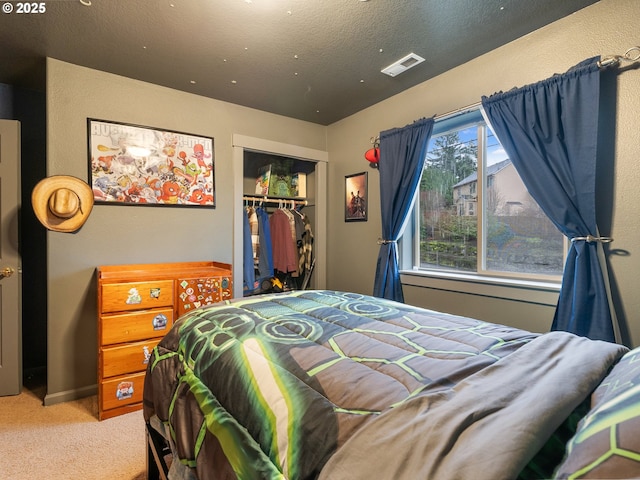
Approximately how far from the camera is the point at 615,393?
22.8 inches

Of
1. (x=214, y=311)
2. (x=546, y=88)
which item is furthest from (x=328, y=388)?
(x=546, y=88)

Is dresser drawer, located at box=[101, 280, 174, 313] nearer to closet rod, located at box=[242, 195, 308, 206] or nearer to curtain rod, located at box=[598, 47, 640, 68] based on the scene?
closet rod, located at box=[242, 195, 308, 206]

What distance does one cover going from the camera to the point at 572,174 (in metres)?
1.73

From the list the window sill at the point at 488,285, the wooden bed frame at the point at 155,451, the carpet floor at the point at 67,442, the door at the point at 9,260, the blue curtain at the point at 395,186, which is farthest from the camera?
the blue curtain at the point at 395,186

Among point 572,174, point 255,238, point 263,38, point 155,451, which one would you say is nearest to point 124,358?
point 155,451

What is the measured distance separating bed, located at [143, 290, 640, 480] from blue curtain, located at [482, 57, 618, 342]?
Answer: 2.68ft

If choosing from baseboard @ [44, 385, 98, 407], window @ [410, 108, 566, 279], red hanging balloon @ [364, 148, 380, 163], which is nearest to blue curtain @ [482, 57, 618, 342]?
window @ [410, 108, 566, 279]

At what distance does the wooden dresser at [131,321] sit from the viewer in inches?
78.9

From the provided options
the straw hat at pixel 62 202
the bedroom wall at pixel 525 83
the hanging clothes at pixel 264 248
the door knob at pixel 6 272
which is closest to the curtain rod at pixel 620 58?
the bedroom wall at pixel 525 83

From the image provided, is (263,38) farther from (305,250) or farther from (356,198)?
(305,250)

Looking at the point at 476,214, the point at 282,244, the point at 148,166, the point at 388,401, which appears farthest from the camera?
the point at 282,244

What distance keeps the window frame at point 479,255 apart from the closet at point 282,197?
3.45 ft

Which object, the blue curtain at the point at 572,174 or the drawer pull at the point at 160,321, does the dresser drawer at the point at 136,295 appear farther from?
the blue curtain at the point at 572,174

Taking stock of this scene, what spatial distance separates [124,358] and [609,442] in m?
2.39
